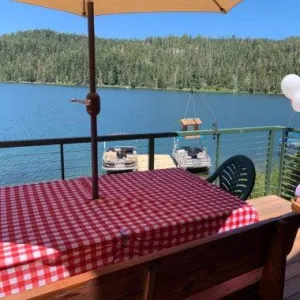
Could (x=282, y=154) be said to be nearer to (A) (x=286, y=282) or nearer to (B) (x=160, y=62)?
(A) (x=286, y=282)

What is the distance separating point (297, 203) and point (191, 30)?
191 feet

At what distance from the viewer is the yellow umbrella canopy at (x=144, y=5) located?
1878 mm

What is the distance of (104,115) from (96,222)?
3024cm

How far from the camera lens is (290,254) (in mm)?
2256

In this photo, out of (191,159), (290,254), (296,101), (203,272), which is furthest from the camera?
(191,159)

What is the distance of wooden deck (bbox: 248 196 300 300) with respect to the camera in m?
1.88

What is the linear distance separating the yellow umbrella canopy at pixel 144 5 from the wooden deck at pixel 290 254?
1.68m

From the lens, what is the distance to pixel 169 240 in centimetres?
130

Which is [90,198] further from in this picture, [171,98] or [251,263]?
[171,98]

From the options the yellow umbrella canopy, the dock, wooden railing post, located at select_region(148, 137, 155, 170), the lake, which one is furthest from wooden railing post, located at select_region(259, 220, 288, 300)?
the dock

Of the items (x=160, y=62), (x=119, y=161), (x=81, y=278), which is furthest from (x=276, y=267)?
(x=160, y=62)

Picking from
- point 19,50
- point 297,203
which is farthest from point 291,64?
point 297,203

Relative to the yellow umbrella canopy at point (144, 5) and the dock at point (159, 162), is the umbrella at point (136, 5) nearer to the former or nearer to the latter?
the yellow umbrella canopy at point (144, 5)

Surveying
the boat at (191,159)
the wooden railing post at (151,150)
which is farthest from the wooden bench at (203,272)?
the boat at (191,159)
